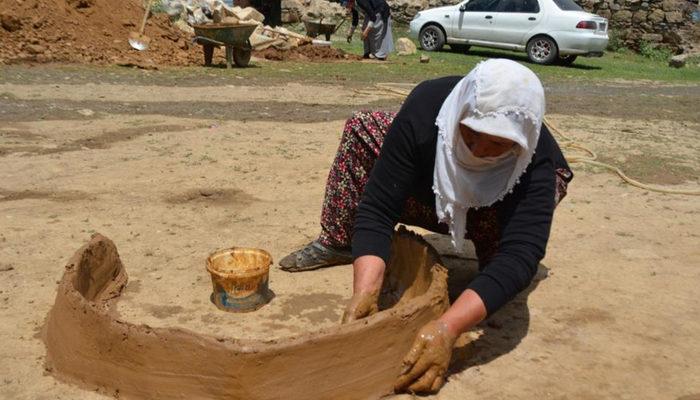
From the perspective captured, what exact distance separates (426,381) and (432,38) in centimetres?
1529

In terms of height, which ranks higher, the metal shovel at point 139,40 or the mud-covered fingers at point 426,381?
the mud-covered fingers at point 426,381

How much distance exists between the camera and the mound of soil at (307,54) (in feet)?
45.6

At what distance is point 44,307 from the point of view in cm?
307

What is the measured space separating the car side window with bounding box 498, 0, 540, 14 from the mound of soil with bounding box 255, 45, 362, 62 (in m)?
3.73

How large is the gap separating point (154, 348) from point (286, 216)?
196 cm

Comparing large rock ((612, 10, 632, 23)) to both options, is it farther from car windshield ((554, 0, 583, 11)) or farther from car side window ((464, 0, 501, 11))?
car side window ((464, 0, 501, 11))

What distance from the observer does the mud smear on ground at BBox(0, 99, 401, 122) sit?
6.99 metres

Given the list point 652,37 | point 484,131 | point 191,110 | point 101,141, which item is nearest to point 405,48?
point 652,37

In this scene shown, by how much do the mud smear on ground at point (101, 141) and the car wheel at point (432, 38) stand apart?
11.3 m

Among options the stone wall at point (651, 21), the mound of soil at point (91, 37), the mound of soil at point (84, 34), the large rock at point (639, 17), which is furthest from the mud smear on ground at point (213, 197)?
the large rock at point (639, 17)

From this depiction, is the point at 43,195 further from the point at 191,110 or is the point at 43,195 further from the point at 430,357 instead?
the point at 191,110

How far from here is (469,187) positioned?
2.76 m

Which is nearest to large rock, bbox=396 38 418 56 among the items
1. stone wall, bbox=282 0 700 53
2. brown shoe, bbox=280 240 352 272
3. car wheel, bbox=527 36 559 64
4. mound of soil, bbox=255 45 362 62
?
Result: mound of soil, bbox=255 45 362 62

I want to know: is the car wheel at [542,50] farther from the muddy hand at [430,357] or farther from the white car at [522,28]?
the muddy hand at [430,357]
